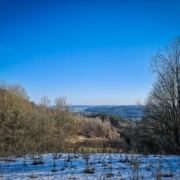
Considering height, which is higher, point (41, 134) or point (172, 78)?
point (172, 78)

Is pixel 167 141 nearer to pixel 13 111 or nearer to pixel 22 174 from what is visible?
pixel 22 174

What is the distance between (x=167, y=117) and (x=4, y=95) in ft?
55.6

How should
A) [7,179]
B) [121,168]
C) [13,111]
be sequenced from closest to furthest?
1. [7,179]
2. [121,168]
3. [13,111]

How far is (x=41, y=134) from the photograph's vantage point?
20062mm

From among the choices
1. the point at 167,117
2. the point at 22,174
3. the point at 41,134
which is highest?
the point at 167,117

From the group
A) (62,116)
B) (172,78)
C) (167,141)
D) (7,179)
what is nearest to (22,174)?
(7,179)

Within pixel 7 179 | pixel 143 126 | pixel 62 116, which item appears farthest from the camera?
pixel 62 116

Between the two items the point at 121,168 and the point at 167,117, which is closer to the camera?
the point at 121,168

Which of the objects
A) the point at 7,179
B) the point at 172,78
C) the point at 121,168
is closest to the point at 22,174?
the point at 7,179

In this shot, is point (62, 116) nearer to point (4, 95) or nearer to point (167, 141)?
point (4, 95)

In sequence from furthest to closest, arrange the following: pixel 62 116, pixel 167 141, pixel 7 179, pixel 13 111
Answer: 1. pixel 62 116
2. pixel 13 111
3. pixel 167 141
4. pixel 7 179

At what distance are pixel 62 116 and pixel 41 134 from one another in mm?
5060

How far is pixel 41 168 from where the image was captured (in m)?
6.62

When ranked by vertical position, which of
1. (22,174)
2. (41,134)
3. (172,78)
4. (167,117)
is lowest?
(41,134)
